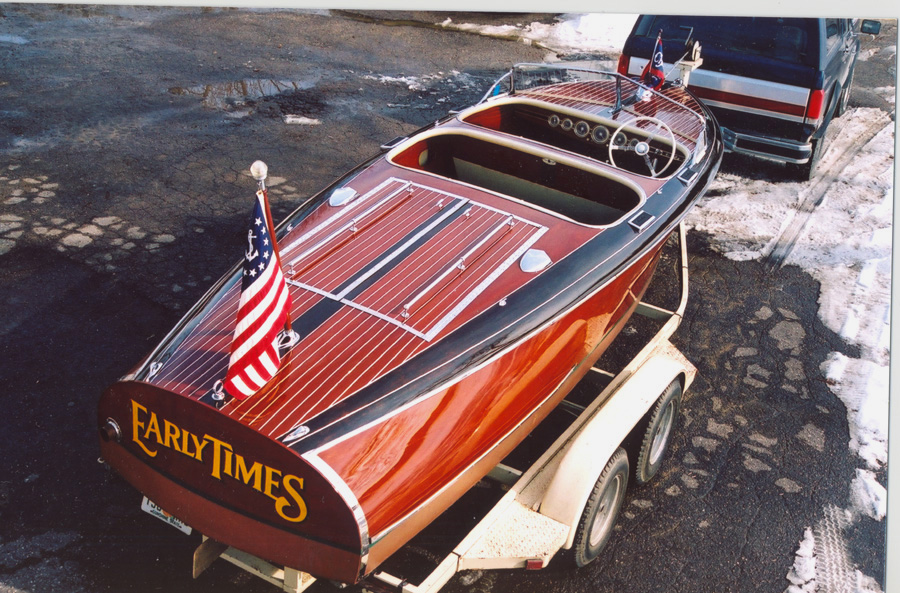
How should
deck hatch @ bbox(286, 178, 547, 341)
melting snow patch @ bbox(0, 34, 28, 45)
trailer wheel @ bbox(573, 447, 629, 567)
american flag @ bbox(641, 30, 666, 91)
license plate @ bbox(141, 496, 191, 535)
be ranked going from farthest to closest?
melting snow patch @ bbox(0, 34, 28, 45), american flag @ bbox(641, 30, 666, 91), deck hatch @ bbox(286, 178, 547, 341), trailer wheel @ bbox(573, 447, 629, 567), license plate @ bbox(141, 496, 191, 535)

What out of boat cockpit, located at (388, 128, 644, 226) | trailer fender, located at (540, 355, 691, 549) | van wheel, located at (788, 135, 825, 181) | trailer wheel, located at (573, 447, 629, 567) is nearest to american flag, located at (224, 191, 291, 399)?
trailer fender, located at (540, 355, 691, 549)

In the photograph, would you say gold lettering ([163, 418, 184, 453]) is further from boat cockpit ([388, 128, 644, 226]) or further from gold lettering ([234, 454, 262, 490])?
boat cockpit ([388, 128, 644, 226])

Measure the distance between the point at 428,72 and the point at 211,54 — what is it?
2.20m

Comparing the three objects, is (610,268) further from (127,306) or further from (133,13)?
(133,13)

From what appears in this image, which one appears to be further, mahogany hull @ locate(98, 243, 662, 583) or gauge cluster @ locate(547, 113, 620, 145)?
gauge cluster @ locate(547, 113, 620, 145)

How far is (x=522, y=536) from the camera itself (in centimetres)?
258

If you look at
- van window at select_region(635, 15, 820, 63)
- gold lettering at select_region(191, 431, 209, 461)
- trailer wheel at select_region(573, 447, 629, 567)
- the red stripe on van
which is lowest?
→ trailer wheel at select_region(573, 447, 629, 567)

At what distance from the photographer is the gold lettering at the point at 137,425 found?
2.47 metres

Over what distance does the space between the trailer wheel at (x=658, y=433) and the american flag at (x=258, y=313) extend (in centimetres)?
163

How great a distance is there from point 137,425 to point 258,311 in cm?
59

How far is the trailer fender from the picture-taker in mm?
2652

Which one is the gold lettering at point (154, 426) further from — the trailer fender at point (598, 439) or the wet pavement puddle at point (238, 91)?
the wet pavement puddle at point (238, 91)

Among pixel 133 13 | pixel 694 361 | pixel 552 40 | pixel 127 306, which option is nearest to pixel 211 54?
pixel 133 13

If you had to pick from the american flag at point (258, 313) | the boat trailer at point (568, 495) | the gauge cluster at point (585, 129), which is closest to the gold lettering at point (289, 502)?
the boat trailer at point (568, 495)
